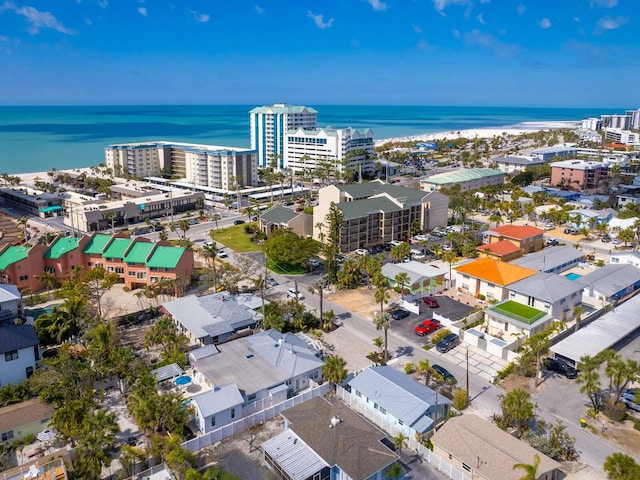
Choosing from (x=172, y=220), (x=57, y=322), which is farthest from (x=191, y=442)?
(x=172, y=220)

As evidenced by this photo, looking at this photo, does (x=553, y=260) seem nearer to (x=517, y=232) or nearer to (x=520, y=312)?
(x=517, y=232)

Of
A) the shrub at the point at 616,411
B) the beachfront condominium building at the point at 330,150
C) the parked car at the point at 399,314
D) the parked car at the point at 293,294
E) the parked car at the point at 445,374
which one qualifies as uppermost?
the beachfront condominium building at the point at 330,150

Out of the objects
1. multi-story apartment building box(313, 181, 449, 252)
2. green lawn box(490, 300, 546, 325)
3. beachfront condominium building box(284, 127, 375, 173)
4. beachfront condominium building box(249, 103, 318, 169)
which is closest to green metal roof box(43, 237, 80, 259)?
multi-story apartment building box(313, 181, 449, 252)

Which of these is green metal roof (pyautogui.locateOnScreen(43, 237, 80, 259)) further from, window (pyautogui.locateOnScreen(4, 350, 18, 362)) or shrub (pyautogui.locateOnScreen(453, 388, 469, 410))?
shrub (pyautogui.locateOnScreen(453, 388, 469, 410))

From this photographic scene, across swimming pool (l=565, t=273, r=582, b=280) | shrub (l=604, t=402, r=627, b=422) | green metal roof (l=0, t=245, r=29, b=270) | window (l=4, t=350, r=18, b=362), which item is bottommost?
shrub (l=604, t=402, r=627, b=422)

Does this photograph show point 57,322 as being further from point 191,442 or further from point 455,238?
point 455,238

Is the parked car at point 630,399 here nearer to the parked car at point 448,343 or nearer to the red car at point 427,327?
the parked car at point 448,343

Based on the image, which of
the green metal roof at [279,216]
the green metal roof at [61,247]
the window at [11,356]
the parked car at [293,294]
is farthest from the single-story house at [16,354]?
the green metal roof at [279,216]
